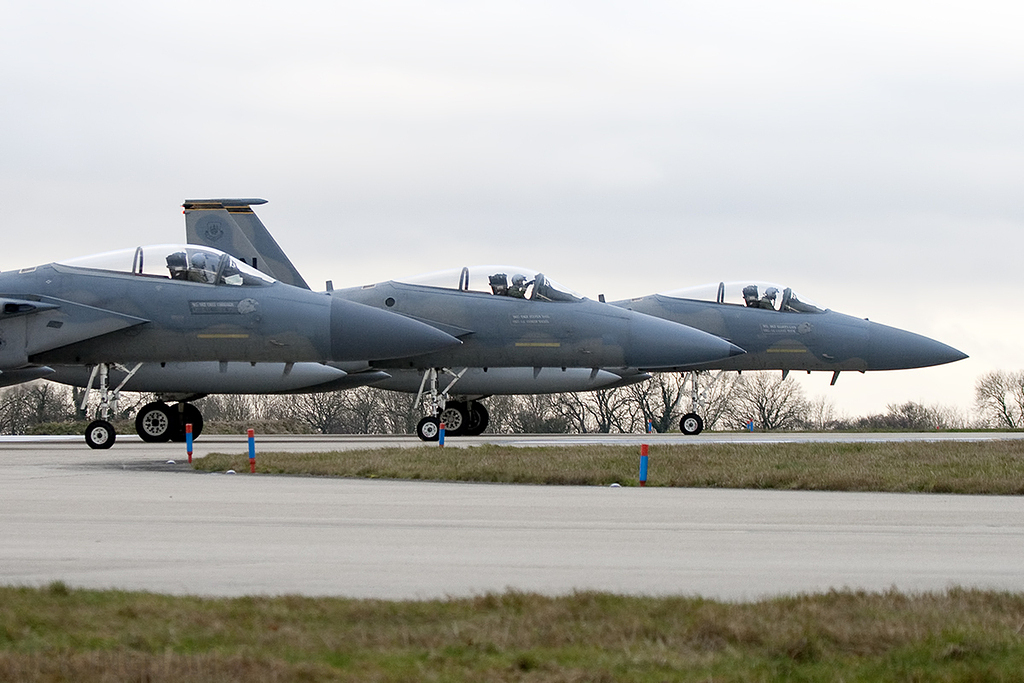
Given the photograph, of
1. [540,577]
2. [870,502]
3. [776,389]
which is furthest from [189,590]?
[776,389]

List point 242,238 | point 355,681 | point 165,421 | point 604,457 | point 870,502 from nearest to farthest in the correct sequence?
point 355,681, point 870,502, point 604,457, point 165,421, point 242,238

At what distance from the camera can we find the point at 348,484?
15078mm

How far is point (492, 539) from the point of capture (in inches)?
373

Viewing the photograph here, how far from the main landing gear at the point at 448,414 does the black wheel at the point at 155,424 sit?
206 inches

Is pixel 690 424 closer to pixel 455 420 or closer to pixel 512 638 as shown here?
pixel 455 420

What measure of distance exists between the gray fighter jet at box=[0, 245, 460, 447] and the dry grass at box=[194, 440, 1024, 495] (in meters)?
4.08

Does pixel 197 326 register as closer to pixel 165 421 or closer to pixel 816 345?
pixel 165 421

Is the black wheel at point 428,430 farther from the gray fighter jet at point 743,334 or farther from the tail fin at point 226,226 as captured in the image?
the tail fin at point 226,226

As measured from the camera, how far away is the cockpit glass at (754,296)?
108 ft

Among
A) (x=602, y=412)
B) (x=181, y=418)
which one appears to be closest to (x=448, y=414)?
(x=181, y=418)

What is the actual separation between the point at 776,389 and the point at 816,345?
4314cm

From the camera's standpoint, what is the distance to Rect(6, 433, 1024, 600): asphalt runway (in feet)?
24.5

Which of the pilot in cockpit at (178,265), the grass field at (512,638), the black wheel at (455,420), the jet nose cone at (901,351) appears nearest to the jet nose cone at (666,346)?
the black wheel at (455,420)

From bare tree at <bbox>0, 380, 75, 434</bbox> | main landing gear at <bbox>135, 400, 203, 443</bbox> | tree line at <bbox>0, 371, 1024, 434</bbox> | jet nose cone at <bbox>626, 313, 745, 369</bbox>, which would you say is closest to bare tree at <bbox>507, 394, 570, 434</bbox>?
tree line at <bbox>0, 371, 1024, 434</bbox>
